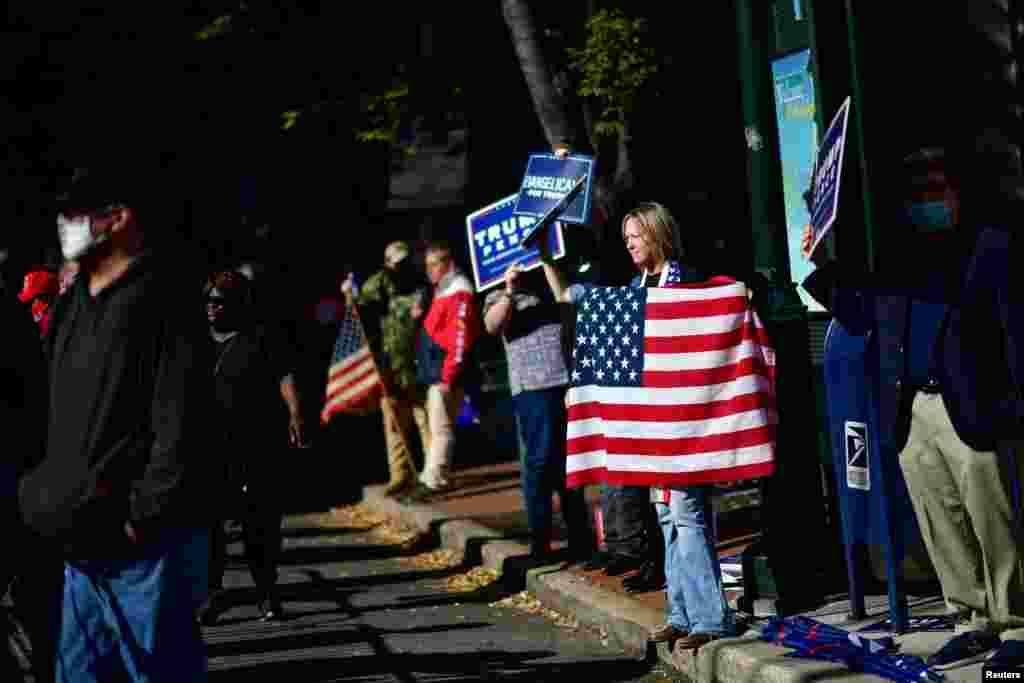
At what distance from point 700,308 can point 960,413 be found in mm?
1380

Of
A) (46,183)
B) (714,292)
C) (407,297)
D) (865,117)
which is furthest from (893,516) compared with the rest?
(46,183)

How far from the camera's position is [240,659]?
334 inches

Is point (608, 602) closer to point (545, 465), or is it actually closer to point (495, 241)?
point (545, 465)

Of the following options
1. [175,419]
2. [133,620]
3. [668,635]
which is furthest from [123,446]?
[668,635]

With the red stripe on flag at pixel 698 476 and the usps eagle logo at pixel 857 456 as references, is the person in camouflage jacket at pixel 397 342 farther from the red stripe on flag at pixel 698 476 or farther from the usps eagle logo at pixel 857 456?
the usps eagle logo at pixel 857 456

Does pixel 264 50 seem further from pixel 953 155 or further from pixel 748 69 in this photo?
pixel 953 155

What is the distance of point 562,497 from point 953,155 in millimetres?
4266

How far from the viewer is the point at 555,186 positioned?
870 centimetres

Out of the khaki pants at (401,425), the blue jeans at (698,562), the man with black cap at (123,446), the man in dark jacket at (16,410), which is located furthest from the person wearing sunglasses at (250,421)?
the khaki pants at (401,425)

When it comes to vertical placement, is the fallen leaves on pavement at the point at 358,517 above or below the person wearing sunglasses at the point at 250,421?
below

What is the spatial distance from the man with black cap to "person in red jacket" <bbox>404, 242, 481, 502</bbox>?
25.2 ft

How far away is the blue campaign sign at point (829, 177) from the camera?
649 cm

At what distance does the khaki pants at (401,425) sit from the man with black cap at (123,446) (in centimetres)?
965

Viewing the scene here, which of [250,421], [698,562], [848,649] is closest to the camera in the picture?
[848,649]
